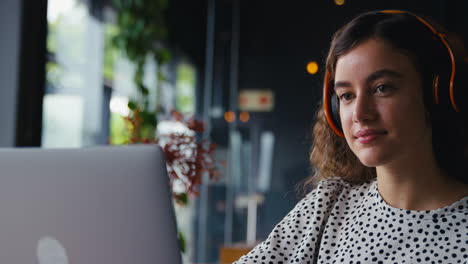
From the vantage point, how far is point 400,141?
104 centimetres

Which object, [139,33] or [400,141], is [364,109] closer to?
[400,141]

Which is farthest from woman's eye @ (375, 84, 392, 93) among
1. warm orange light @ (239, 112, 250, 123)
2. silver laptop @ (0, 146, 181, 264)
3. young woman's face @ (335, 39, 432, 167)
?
warm orange light @ (239, 112, 250, 123)

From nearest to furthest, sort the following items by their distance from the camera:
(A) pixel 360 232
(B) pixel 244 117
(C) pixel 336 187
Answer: (A) pixel 360 232, (C) pixel 336 187, (B) pixel 244 117

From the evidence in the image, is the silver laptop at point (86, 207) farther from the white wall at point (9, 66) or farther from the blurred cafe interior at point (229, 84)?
the blurred cafe interior at point (229, 84)

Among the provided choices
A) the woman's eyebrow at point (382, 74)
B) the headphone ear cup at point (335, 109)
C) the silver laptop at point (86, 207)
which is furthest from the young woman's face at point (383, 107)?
the silver laptop at point (86, 207)

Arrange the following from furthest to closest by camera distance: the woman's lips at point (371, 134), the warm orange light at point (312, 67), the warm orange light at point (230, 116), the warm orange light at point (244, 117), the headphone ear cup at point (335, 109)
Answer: the warm orange light at point (230, 116), the warm orange light at point (244, 117), the warm orange light at point (312, 67), the headphone ear cup at point (335, 109), the woman's lips at point (371, 134)

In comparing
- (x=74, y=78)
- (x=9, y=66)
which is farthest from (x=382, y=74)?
(x=74, y=78)

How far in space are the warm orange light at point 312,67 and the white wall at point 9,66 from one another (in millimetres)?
1802

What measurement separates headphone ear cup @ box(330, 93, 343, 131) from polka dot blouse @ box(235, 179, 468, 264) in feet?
0.54

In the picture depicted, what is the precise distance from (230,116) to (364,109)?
313 centimetres

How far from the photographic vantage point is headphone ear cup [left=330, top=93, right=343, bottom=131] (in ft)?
3.95

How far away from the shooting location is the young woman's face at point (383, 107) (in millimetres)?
1034

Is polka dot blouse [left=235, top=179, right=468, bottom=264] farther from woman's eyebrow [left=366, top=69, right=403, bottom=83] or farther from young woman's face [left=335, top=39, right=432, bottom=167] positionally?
woman's eyebrow [left=366, top=69, right=403, bottom=83]

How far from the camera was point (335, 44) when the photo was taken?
1.19 meters
